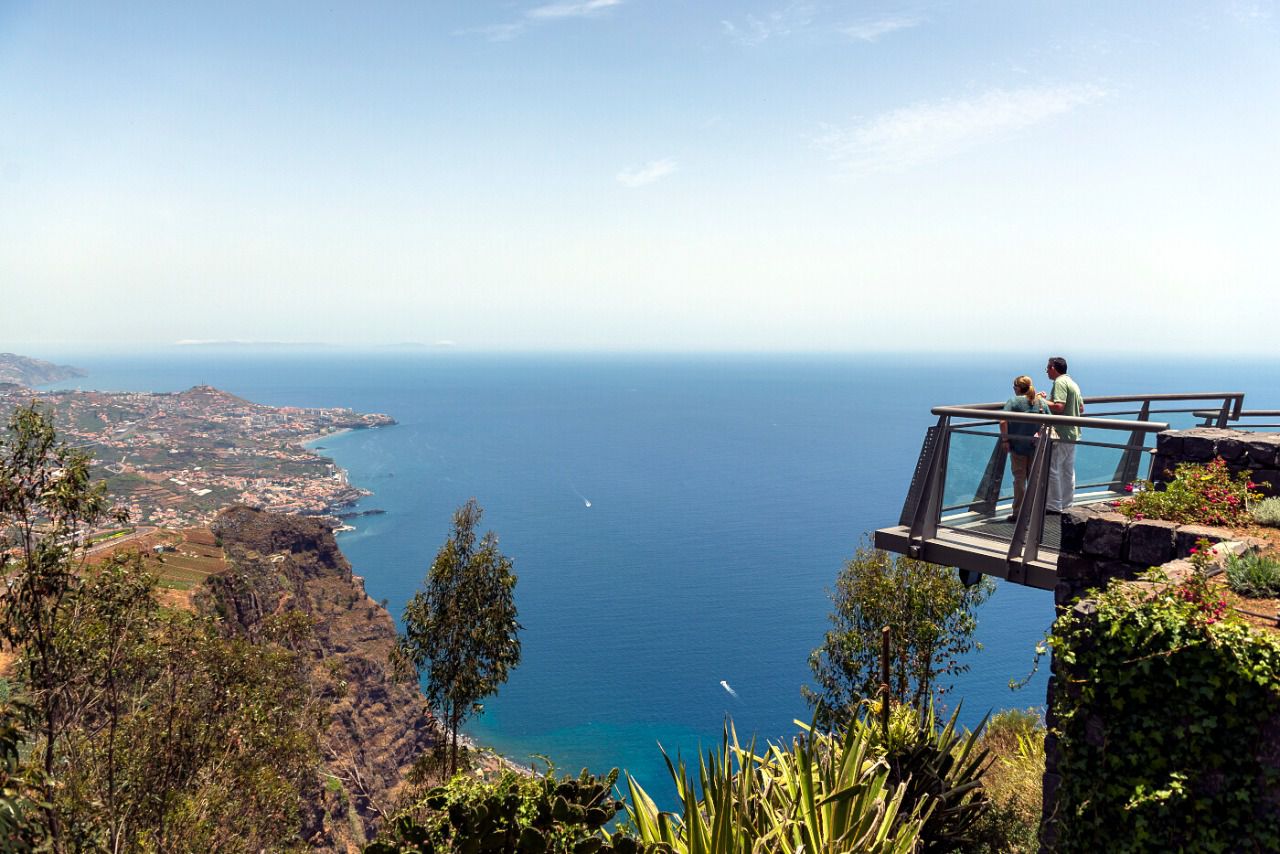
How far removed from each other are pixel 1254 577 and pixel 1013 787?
6390 mm

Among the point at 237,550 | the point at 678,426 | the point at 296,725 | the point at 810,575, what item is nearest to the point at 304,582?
the point at 237,550

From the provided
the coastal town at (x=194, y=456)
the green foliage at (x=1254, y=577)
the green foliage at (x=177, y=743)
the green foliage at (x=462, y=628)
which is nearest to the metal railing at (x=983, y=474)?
the green foliage at (x=1254, y=577)

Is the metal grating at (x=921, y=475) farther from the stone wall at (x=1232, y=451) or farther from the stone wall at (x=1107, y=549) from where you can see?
the stone wall at (x=1232, y=451)

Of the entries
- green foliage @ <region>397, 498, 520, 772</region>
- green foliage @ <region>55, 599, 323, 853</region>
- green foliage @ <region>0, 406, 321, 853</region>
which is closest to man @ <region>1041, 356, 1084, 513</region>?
green foliage @ <region>0, 406, 321, 853</region>

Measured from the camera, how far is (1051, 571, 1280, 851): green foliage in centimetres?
398

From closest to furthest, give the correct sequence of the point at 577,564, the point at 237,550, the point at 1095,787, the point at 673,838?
1. the point at 1095,787
2. the point at 673,838
3. the point at 237,550
4. the point at 577,564

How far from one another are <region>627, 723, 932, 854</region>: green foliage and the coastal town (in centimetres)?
7552

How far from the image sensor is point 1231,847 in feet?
13.4

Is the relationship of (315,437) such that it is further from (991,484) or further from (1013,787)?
(991,484)

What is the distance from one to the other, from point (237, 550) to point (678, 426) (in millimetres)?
141005

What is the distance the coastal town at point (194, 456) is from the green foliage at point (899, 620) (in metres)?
70.2

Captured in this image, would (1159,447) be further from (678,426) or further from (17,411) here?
(678,426)

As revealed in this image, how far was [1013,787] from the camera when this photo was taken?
9930 mm

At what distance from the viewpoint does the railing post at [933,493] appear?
312 inches
